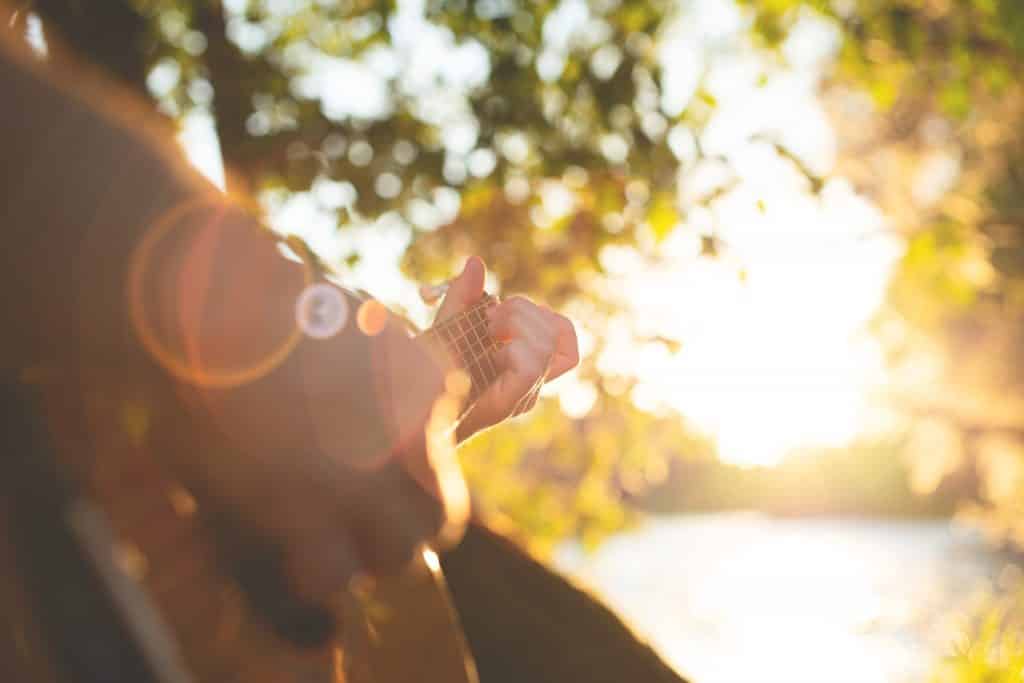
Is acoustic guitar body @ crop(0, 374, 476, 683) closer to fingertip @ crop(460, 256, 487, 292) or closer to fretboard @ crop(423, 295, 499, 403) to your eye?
fretboard @ crop(423, 295, 499, 403)

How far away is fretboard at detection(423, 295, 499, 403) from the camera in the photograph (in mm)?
1952

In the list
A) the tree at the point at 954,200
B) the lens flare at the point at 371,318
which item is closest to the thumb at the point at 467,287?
the lens flare at the point at 371,318

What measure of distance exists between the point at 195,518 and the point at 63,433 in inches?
5.9

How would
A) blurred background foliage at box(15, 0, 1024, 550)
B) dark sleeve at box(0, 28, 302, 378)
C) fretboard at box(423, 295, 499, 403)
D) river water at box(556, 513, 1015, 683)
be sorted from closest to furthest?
dark sleeve at box(0, 28, 302, 378), fretboard at box(423, 295, 499, 403), blurred background foliage at box(15, 0, 1024, 550), river water at box(556, 513, 1015, 683)

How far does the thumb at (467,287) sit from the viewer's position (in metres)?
2.15

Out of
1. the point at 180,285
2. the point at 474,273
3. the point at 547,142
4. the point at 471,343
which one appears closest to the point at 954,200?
the point at 547,142

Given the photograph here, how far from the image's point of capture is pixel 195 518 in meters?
0.95

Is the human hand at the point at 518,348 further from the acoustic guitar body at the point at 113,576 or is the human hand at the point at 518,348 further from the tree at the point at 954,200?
the tree at the point at 954,200

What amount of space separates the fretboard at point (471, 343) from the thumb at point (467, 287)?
0.09 feet

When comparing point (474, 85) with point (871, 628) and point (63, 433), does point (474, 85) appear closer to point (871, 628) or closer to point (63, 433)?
point (871, 628)

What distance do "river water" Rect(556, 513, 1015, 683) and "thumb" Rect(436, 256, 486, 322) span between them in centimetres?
130

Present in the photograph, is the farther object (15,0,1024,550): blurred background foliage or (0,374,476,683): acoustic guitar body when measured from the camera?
(15,0,1024,550): blurred background foliage

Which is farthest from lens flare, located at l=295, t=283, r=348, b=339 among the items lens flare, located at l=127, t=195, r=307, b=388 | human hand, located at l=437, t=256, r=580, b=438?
human hand, located at l=437, t=256, r=580, b=438

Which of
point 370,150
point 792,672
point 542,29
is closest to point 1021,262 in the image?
point 542,29
